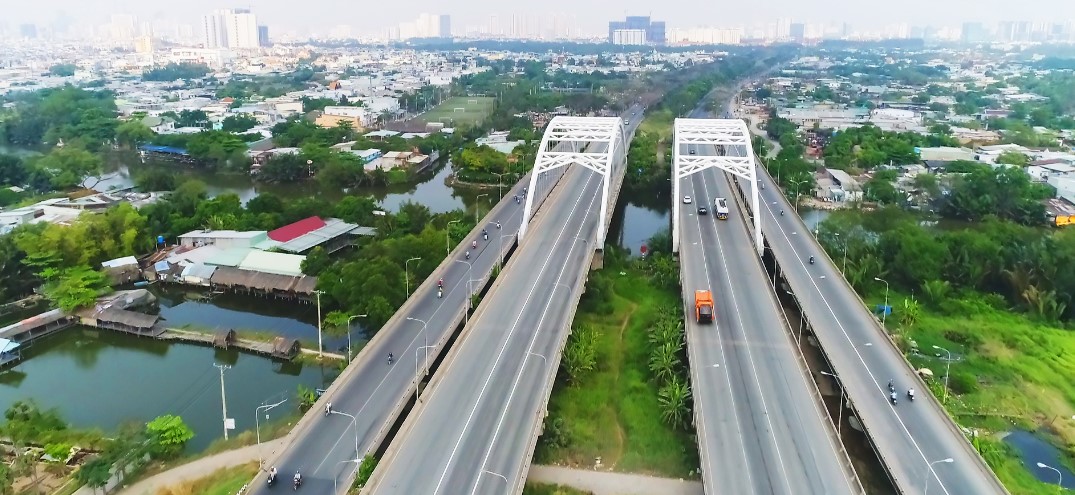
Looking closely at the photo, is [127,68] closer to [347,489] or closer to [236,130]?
[236,130]

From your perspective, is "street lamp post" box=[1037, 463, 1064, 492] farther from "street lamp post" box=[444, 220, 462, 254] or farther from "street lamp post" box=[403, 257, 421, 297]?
"street lamp post" box=[444, 220, 462, 254]

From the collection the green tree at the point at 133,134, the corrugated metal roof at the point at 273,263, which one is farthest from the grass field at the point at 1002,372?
the green tree at the point at 133,134

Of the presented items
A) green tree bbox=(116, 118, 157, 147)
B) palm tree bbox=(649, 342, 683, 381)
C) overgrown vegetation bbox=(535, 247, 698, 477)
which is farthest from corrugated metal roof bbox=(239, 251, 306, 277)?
green tree bbox=(116, 118, 157, 147)

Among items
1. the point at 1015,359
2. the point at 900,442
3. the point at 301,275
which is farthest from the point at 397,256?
the point at 1015,359

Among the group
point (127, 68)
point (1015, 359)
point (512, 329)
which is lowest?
point (1015, 359)

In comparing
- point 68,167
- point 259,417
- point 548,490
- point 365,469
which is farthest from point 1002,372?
point 68,167

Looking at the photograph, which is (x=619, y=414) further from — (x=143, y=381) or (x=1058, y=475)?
(x=143, y=381)
